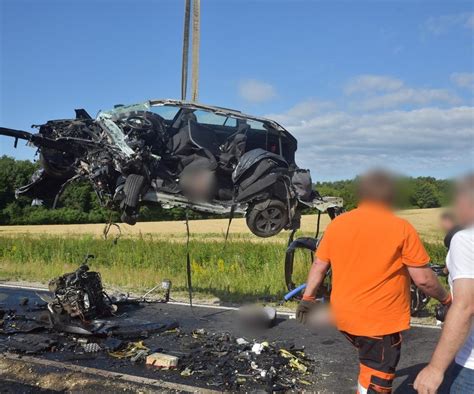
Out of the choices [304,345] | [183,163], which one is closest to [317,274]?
[304,345]

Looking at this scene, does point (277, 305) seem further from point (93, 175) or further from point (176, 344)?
point (93, 175)

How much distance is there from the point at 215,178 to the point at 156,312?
2.96 metres

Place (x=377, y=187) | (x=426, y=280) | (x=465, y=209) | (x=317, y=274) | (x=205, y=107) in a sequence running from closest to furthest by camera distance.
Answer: (x=465, y=209)
(x=426, y=280)
(x=377, y=187)
(x=317, y=274)
(x=205, y=107)

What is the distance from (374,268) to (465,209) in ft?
3.08

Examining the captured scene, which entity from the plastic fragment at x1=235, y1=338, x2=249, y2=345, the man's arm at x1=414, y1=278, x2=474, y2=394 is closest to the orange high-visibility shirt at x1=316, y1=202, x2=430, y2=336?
the man's arm at x1=414, y1=278, x2=474, y2=394

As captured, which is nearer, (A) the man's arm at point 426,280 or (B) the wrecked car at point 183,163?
(A) the man's arm at point 426,280

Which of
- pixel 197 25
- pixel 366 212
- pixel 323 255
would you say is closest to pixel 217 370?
pixel 323 255

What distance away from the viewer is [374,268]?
3.74 metres

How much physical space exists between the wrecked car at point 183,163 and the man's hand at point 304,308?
3.75m

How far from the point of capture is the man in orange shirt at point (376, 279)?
12.1ft

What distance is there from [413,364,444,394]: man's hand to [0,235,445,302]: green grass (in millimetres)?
8130

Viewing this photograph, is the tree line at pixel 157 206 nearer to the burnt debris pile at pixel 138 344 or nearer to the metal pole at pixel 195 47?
the burnt debris pile at pixel 138 344

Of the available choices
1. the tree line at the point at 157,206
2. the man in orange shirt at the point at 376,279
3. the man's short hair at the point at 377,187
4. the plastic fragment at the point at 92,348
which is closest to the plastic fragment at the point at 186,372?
the plastic fragment at the point at 92,348

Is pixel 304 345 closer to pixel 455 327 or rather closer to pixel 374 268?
pixel 374 268
